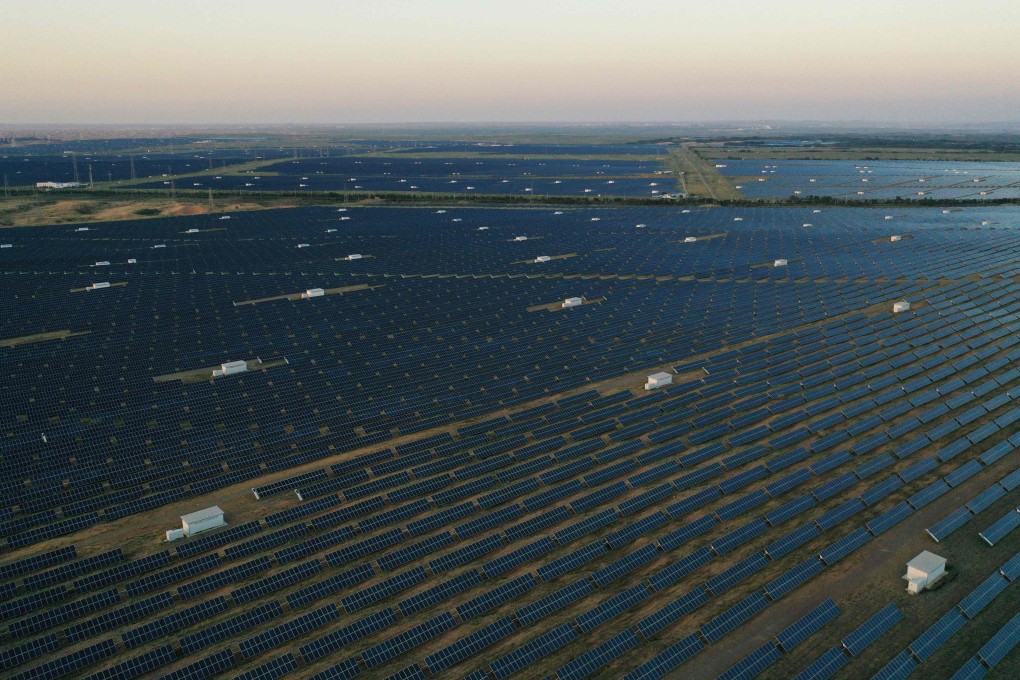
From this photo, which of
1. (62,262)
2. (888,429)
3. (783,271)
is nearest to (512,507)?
(888,429)

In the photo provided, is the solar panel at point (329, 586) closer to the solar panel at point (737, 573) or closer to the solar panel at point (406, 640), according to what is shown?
the solar panel at point (406, 640)

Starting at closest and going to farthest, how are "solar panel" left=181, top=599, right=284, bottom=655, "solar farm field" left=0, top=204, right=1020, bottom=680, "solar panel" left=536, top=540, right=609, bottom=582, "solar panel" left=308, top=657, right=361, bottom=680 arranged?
"solar panel" left=308, top=657, right=361, bottom=680, "solar panel" left=181, top=599, right=284, bottom=655, "solar farm field" left=0, top=204, right=1020, bottom=680, "solar panel" left=536, top=540, right=609, bottom=582

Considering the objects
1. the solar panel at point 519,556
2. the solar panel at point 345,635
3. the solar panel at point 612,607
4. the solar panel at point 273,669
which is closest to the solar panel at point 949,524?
the solar panel at point 612,607

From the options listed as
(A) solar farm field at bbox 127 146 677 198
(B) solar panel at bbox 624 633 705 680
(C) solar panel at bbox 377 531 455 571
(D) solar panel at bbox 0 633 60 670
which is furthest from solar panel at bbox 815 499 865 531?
(A) solar farm field at bbox 127 146 677 198

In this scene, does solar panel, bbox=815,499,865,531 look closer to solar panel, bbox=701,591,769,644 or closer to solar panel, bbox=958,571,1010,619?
solar panel, bbox=958,571,1010,619

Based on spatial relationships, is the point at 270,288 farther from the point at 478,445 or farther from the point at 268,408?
the point at 478,445

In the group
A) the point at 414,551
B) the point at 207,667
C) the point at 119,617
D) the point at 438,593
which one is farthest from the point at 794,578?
the point at 119,617
